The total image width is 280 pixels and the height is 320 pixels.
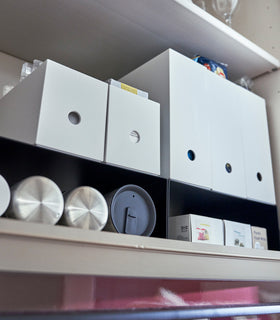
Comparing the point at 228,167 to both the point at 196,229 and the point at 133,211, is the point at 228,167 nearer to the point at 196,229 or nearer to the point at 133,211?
the point at 196,229

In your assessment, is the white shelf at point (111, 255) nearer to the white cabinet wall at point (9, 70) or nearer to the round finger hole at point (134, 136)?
the round finger hole at point (134, 136)

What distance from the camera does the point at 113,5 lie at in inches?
46.9

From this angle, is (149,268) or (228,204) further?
(228,204)

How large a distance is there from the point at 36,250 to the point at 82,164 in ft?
0.98

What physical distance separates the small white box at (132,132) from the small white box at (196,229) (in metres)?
0.18

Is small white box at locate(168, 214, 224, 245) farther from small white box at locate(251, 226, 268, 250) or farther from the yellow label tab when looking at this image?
the yellow label tab

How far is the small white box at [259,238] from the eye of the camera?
1.27m

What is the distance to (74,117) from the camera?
3.02 feet

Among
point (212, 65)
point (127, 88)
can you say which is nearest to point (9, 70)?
point (127, 88)

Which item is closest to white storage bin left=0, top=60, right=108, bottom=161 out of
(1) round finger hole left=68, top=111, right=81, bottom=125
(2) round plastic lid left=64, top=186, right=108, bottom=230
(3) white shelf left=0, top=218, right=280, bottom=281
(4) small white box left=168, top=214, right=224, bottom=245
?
(1) round finger hole left=68, top=111, right=81, bottom=125

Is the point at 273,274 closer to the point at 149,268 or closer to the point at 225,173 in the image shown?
the point at 225,173

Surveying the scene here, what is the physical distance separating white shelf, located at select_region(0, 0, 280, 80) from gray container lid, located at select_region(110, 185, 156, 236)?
623 millimetres

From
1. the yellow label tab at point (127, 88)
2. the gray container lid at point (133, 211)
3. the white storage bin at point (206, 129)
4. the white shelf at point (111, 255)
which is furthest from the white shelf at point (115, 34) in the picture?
the white shelf at point (111, 255)

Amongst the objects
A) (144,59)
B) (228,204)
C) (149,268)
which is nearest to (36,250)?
(149,268)
